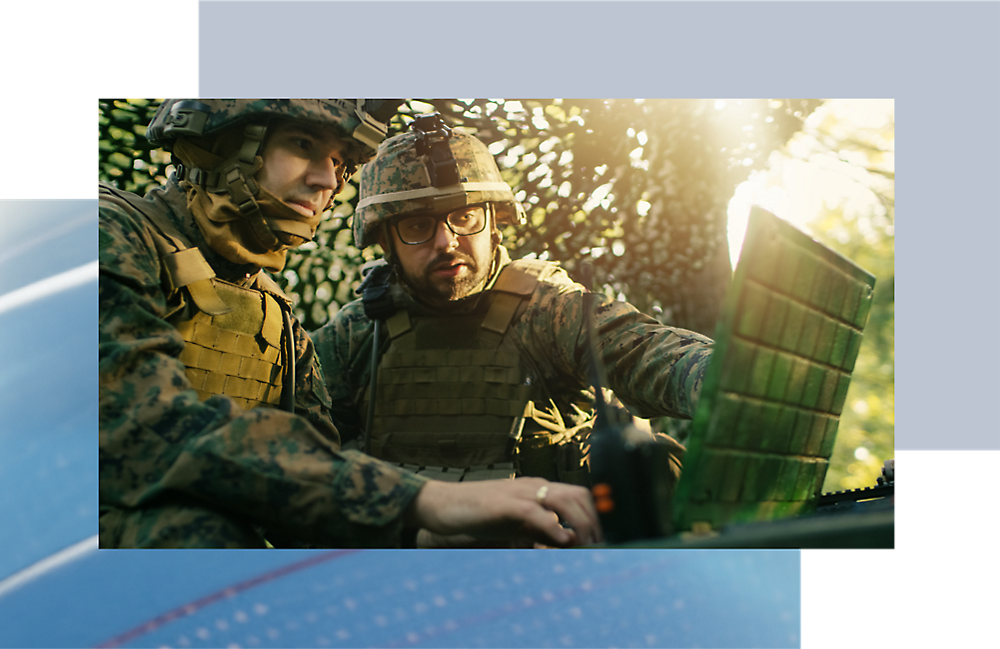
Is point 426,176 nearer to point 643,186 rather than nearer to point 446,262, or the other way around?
point 446,262

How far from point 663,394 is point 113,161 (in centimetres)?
231

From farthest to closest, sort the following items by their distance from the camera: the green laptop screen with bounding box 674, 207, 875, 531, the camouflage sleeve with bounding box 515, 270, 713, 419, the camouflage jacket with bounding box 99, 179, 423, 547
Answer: the camouflage sleeve with bounding box 515, 270, 713, 419 → the green laptop screen with bounding box 674, 207, 875, 531 → the camouflage jacket with bounding box 99, 179, 423, 547

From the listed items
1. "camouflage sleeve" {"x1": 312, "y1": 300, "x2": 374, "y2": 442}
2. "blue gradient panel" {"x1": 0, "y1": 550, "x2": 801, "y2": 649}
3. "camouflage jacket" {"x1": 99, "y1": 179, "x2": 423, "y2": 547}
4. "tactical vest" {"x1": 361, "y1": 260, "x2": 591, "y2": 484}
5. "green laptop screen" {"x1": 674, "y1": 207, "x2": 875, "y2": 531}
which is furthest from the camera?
"camouflage sleeve" {"x1": 312, "y1": 300, "x2": 374, "y2": 442}

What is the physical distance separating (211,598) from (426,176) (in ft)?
5.92

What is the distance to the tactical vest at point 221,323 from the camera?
281cm

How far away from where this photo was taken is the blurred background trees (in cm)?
320

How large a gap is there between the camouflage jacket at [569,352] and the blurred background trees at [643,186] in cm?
16

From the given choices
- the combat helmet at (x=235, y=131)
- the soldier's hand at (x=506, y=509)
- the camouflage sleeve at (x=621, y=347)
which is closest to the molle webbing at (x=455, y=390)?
the camouflage sleeve at (x=621, y=347)

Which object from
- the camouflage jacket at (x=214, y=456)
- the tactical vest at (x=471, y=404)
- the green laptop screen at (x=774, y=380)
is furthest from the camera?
the tactical vest at (x=471, y=404)

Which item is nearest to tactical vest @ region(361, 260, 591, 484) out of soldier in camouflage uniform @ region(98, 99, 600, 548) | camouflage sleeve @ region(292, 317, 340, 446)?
camouflage sleeve @ region(292, 317, 340, 446)

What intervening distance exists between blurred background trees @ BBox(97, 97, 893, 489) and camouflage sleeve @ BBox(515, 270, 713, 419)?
204 millimetres

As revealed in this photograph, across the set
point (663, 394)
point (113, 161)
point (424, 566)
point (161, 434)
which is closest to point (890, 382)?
point (663, 394)

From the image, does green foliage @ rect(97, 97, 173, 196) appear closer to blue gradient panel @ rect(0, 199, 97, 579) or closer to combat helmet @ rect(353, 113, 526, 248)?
blue gradient panel @ rect(0, 199, 97, 579)

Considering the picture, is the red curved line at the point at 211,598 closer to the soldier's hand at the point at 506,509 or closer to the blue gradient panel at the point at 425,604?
the blue gradient panel at the point at 425,604
